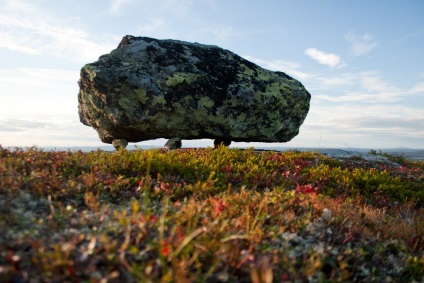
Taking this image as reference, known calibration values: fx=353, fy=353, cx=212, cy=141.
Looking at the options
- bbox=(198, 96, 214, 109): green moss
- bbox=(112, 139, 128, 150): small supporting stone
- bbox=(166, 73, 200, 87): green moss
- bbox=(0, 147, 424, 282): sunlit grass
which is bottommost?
bbox=(0, 147, 424, 282): sunlit grass

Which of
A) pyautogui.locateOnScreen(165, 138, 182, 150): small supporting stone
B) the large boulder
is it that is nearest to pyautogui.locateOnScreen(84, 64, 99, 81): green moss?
the large boulder

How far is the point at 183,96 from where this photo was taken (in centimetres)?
1404

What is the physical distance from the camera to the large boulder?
1379 centimetres

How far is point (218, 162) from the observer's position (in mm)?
9562

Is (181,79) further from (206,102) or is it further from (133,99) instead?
(133,99)

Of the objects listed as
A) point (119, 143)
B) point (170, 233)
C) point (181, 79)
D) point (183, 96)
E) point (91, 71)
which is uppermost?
point (91, 71)

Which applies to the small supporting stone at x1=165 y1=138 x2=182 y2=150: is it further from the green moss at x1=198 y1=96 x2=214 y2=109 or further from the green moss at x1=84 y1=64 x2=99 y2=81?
the green moss at x1=84 y1=64 x2=99 y2=81

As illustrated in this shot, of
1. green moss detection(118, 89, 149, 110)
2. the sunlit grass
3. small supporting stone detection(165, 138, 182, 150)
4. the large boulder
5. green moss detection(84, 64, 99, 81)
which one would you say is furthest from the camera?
small supporting stone detection(165, 138, 182, 150)

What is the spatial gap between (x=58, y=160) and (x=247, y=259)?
5341mm

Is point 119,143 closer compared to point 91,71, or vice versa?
point 91,71

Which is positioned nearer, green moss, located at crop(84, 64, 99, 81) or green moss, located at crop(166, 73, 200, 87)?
green moss, located at crop(84, 64, 99, 81)

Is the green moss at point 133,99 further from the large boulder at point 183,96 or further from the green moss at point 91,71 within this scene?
the green moss at point 91,71

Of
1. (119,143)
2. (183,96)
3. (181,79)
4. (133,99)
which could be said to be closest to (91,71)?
(133,99)

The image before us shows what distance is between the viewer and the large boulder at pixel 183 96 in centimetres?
1379
